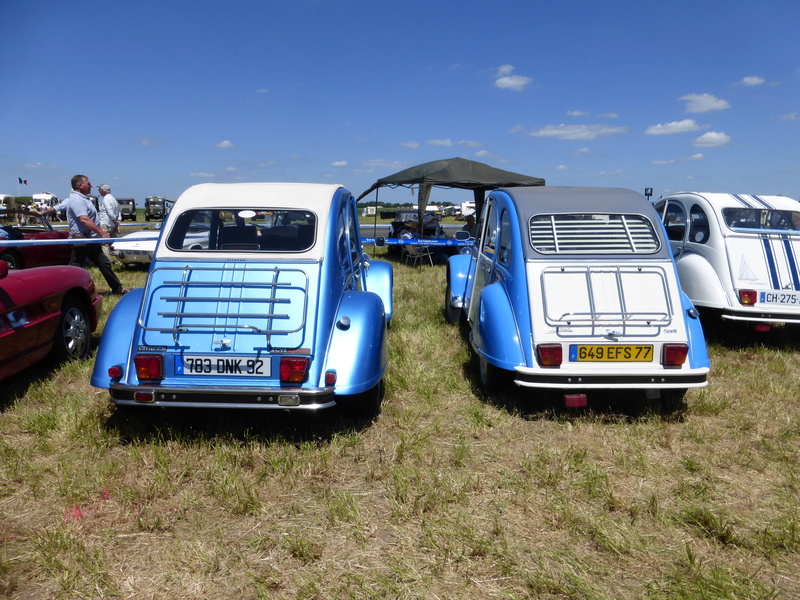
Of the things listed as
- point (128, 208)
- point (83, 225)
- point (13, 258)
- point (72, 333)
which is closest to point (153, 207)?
point (128, 208)

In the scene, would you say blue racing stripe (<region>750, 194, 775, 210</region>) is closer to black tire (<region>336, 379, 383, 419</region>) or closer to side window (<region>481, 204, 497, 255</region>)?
side window (<region>481, 204, 497, 255</region>)

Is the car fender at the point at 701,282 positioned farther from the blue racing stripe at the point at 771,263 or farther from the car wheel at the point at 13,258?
the car wheel at the point at 13,258

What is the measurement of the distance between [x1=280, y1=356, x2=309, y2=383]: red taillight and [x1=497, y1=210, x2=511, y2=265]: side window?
225cm

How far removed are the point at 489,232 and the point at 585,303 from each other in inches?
82.1

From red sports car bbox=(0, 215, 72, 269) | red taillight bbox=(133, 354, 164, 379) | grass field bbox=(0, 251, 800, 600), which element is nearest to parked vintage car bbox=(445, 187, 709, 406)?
grass field bbox=(0, 251, 800, 600)

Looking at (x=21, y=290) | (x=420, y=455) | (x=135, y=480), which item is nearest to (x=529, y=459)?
(x=420, y=455)

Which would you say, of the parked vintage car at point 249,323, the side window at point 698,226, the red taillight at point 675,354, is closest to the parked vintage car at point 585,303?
the red taillight at point 675,354

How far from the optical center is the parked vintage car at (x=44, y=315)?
450cm

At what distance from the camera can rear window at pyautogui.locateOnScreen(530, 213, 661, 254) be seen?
16.0 feet

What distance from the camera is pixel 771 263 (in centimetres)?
623

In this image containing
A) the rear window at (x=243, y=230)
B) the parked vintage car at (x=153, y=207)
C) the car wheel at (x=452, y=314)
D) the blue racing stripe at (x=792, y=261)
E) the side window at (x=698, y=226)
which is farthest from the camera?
the parked vintage car at (x=153, y=207)

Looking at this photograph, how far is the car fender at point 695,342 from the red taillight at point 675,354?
11 cm

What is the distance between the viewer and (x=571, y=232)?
4.98 m

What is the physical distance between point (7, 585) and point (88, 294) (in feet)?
12.9
